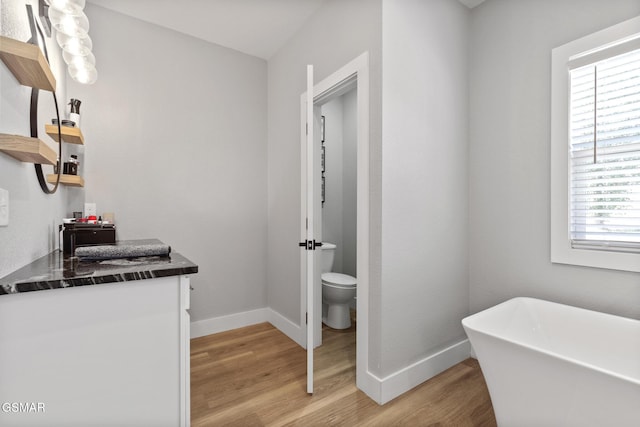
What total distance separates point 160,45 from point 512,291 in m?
3.42

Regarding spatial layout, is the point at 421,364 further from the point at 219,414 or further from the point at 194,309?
the point at 194,309

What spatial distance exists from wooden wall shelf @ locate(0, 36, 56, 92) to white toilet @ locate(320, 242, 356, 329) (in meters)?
2.27

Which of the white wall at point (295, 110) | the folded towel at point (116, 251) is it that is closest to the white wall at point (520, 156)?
the white wall at point (295, 110)

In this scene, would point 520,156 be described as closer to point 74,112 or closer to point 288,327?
point 288,327

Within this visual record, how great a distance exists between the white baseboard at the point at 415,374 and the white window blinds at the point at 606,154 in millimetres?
1082

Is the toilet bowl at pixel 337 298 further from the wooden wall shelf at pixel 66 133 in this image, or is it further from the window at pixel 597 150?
the wooden wall shelf at pixel 66 133

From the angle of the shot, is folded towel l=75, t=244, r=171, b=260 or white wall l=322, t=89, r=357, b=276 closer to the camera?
folded towel l=75, t=244, r=171, b=260

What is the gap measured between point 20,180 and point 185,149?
1.54m

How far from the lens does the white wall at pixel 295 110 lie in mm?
1801

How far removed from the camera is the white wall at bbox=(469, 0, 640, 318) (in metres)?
1.71

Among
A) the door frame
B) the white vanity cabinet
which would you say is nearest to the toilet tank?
the door frame

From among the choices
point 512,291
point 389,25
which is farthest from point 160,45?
point 512,291

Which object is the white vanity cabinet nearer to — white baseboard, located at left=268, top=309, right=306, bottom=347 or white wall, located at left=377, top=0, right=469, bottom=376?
white wall, located at left=377, top=0, right=469, bottom=376

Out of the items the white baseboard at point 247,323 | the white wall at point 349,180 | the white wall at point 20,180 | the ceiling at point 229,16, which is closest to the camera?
the white wall at point 20,180
